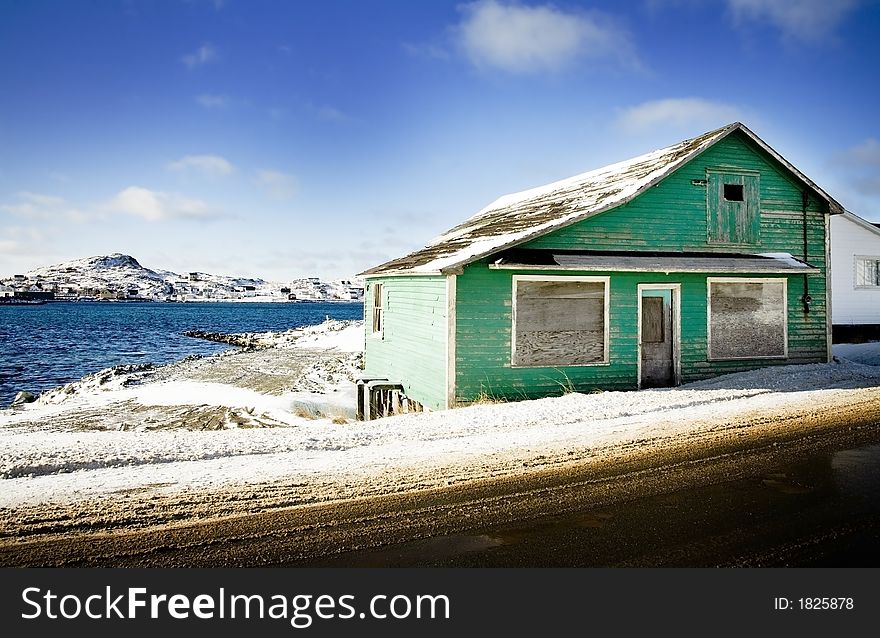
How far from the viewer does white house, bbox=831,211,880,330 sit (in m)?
25.9

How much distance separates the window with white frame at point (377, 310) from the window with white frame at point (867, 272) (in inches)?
764

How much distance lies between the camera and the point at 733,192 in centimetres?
1609

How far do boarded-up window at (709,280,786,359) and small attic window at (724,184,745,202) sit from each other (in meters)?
1.98

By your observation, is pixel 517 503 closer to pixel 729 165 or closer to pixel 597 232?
pixel 597 232

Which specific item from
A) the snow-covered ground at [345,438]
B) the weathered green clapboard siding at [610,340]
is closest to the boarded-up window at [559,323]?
the weathered green clapboard siding at [610,340]

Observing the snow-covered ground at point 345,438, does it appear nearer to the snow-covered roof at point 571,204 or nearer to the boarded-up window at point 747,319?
the boarded-up window at point 747,319

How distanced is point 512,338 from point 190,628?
9935 mm

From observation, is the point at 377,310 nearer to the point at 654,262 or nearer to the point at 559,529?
the point at 654,262

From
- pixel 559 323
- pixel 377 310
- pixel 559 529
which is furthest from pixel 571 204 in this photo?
pixel 559 529

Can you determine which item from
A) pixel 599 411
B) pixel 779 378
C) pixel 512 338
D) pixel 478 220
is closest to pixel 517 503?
pixel 599 411

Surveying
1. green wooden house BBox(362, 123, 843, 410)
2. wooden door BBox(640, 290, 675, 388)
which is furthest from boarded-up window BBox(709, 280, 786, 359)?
wooden door BBox(640, 290, 675, 388)

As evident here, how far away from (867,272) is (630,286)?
17.3m

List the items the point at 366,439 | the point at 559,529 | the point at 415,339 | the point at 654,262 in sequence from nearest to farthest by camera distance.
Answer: the point at 559,529 → the point at 366,439 → the point at 654,262 → the point at 415,339

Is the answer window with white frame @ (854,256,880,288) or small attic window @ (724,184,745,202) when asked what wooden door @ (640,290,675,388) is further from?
window with white frame @ (854,256,880,288)
